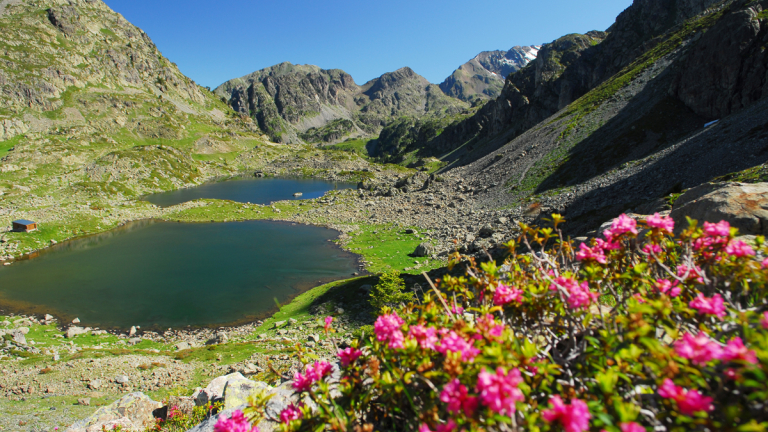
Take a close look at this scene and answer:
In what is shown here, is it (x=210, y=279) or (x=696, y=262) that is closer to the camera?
(x=696, y=262)

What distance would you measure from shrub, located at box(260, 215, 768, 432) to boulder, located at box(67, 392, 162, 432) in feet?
29.6

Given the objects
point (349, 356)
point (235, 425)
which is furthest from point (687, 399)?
point (235, 425)

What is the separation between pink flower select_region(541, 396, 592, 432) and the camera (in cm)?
214

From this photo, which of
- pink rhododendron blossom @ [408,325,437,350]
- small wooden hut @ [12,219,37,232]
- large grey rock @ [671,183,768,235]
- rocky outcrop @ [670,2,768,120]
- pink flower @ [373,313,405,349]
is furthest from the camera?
small wooden hut @ [12,219,37,232]

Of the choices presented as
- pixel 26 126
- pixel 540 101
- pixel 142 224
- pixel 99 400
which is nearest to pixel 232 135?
pixel 26 126

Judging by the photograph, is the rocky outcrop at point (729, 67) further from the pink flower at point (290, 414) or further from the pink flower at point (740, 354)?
the pink flower at point (290, 414)

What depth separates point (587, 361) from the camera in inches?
130

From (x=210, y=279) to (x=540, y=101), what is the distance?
131674mm

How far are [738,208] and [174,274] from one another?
132ft

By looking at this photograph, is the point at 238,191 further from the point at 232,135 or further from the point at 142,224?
the point at 232,135

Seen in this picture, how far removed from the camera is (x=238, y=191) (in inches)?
3563

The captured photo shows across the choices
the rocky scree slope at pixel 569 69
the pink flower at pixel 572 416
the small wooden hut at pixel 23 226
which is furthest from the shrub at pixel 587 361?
the rocky scree slope at pixel 569 69

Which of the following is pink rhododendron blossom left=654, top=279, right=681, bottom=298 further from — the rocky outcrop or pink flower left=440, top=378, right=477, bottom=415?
the rocky outcrop

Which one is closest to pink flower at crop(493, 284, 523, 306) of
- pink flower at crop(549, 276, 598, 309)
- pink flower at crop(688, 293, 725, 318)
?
pink flower at crop(549, 276, 598, 309)
